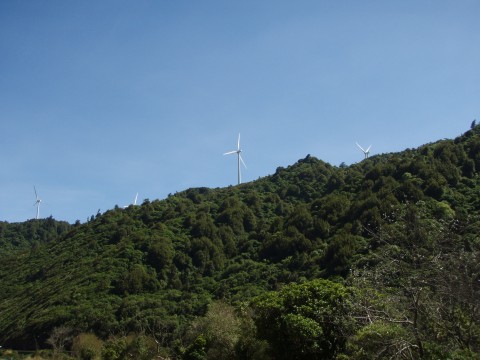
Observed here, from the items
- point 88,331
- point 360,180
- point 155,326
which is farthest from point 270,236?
point 88,331

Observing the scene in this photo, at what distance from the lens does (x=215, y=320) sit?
34688 mm

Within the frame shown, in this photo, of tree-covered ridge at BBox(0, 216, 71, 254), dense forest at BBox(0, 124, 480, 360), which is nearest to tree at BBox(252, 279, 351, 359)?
dense forest at BBox(0, 124, 480, 360)

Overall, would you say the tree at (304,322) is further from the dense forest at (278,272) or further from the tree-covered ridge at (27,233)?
the tree-covered ridge at (27,233)

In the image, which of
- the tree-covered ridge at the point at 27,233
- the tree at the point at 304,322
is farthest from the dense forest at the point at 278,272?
the tree-covered ridge at the point at 27,233

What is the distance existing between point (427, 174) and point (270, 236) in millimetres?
19399

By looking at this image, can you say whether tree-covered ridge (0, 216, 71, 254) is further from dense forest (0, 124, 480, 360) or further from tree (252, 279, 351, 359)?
tree (252, 279, 351, 359)

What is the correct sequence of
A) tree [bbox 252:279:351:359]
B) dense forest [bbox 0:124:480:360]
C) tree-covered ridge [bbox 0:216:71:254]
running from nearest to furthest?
dense forest [bbox 0:124:480:360]
tree [bbox 252:279:351:359]
tree-covered ridge [bbox 0:216:71:254]

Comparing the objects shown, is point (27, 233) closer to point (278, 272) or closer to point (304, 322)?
point (278, 272)

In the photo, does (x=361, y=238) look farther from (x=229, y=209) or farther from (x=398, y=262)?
(x=398, y=262)

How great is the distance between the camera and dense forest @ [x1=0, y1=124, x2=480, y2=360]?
51.3ft

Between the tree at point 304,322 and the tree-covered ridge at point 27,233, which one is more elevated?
the tree-covered ridge at point 27,233

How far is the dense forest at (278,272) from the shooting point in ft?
51.3

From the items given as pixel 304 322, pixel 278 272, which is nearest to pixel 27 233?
pixel 278 272

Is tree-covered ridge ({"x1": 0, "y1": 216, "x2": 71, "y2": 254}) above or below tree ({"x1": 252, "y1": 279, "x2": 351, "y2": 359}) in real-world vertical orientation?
above
